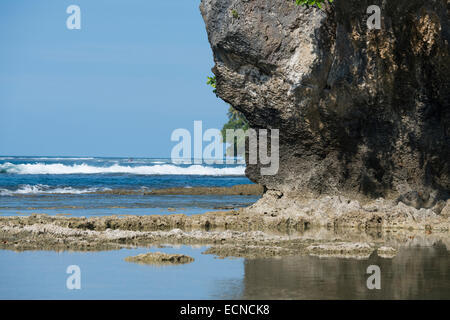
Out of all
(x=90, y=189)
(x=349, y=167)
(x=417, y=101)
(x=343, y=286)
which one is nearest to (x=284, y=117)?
(x=349, y=167)

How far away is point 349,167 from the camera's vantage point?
16.3 meters

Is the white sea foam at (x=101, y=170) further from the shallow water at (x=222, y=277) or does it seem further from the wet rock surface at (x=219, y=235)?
the shallow water at (x=222, y=277)

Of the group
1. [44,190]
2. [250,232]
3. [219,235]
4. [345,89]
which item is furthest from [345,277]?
[44,190]

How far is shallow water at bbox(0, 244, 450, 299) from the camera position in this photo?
7438mm

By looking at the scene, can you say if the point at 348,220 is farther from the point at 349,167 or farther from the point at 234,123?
the point at 234,123

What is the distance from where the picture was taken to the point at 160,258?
9656mm

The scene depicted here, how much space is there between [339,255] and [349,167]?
6.02 m

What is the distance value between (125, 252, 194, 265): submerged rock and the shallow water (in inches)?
7.7

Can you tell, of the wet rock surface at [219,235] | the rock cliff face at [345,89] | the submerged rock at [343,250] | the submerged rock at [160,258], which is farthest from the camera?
the rock cliff face at [345,89]

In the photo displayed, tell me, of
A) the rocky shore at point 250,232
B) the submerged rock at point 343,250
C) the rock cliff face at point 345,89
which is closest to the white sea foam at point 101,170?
the rock cliff face at point 345,89

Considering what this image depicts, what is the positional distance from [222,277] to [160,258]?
147 cm

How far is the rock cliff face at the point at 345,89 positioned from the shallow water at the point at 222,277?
5.61 meters

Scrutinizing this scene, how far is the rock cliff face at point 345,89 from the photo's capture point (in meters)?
15.0

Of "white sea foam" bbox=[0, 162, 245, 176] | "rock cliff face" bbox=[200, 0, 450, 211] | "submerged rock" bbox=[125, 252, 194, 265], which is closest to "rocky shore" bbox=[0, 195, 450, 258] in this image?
"submerged rock" bbox=[125, 252, 194, 265]
